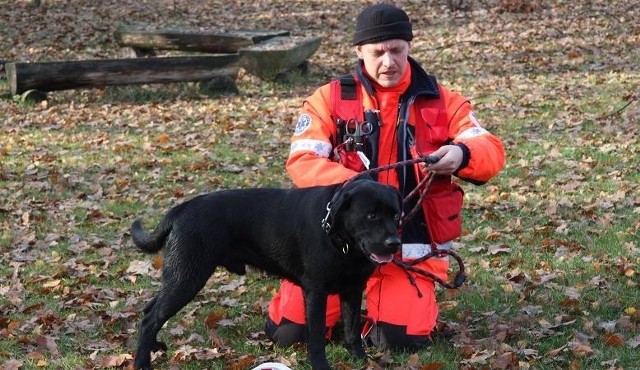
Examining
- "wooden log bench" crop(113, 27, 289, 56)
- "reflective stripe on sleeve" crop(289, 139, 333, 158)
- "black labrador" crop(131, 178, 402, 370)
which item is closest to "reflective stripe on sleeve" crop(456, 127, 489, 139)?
"reflective stripe on sleeve" crop(289, 139, 333, 158)

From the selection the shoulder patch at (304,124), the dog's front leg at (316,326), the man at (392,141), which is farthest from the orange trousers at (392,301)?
the shoulder patch at (304,124)

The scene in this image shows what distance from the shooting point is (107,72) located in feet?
44.3

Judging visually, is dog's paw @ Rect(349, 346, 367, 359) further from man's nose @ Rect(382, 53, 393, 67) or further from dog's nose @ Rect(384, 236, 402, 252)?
man's nose @ Rect(382, 53, 393, 67)

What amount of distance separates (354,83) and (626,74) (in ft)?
33.2

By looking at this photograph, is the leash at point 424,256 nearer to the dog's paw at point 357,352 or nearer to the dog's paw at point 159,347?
the dog's paw at point 357,352

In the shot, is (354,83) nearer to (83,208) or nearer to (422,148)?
(422,148)

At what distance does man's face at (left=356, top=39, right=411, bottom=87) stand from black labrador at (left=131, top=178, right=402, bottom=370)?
33.4 inches

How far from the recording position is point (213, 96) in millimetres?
13898

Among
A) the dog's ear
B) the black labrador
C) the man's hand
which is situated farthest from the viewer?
the man's hand

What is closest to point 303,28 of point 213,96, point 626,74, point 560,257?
point 213,96

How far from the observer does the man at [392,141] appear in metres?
4.72

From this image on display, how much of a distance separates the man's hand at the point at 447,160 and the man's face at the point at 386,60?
540 millimetres

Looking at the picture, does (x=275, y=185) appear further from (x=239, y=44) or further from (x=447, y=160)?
(x=239, y=44)

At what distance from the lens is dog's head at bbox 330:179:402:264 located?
3.78 meters
